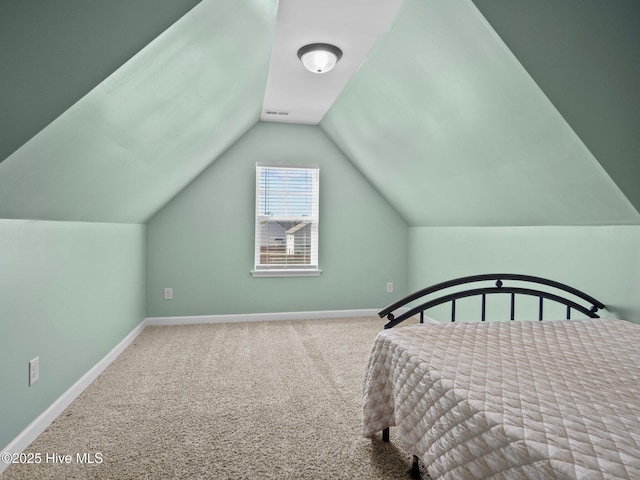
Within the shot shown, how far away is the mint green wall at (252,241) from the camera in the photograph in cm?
420

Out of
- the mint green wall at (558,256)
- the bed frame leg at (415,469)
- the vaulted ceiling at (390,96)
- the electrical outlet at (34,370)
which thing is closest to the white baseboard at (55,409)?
the electrical outlet at (34,370)

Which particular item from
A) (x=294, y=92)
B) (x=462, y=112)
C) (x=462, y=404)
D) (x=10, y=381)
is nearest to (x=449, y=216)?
(x=462, y=112)

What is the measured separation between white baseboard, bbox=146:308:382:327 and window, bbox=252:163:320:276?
0.48 meters

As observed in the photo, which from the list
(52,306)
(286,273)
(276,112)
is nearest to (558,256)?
(286,273)

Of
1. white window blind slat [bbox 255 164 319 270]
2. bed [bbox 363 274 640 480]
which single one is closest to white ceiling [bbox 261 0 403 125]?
white window blind slat [bbox 255 164 319 270]

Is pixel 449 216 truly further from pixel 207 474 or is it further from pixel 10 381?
pixel 10 381

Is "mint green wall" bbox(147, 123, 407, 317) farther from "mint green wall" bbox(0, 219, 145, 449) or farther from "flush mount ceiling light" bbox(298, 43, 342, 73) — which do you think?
"flush mount ceiling light" bbox(298, 43, 342, 73)

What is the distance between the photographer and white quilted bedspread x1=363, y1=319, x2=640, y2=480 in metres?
0.91

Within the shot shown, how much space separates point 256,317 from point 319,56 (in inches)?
113

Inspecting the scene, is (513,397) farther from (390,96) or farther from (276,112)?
(276,112)

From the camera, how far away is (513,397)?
1143mm

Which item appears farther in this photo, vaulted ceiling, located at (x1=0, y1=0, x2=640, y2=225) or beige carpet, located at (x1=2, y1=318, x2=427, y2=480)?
beige carpet, located at (x1=2, y1=318, x2=427, y2=480)

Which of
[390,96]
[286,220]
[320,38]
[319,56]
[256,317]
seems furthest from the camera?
[286,220]

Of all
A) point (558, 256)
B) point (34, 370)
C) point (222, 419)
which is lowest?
point (222, 419)
